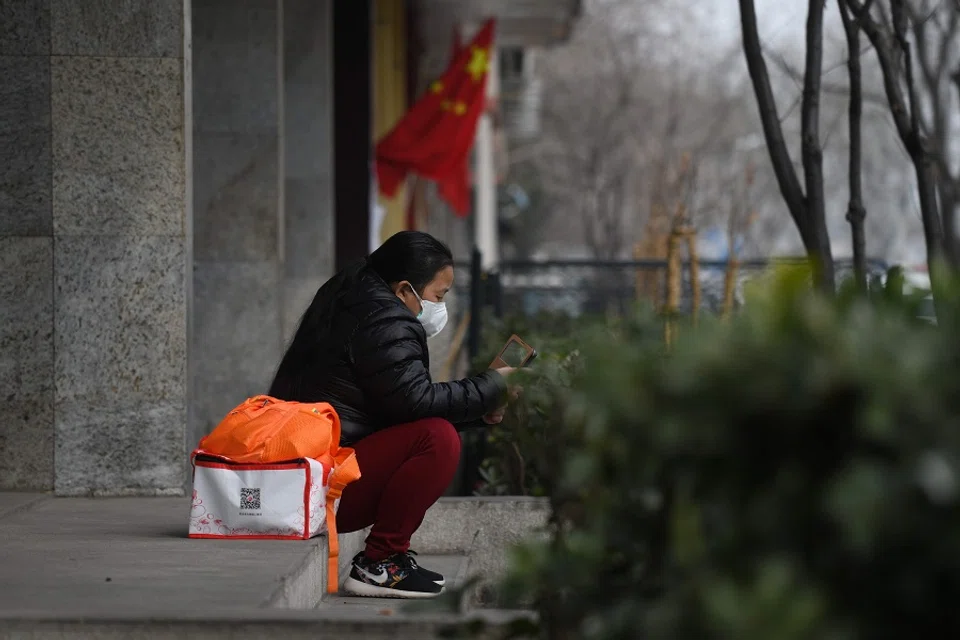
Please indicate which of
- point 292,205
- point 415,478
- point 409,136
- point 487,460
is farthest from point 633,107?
point 415,478

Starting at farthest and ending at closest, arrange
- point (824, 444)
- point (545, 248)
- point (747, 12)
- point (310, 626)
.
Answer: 1. point (545, 248)
2. point (747, 12)
3. point (310, 626)
4. point (824, 444)

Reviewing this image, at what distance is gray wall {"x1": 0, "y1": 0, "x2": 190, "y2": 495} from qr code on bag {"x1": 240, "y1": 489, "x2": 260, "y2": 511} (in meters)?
1.62

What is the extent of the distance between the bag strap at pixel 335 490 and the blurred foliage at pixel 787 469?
2.29m

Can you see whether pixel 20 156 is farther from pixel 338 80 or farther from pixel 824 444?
pixel 338 80

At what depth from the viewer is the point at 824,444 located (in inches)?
78.7

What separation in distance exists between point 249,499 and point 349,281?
816 mm

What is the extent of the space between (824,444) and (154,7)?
468 cm

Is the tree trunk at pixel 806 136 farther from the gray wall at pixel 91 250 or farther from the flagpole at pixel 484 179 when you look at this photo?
the flagpole at pixel 484 179

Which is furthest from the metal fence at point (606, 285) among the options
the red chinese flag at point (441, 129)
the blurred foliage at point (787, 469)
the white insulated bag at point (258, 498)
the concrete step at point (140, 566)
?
the blurred foliage at point (787, 469)

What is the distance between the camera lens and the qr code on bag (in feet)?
14.5

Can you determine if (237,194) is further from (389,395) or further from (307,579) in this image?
(307,579)

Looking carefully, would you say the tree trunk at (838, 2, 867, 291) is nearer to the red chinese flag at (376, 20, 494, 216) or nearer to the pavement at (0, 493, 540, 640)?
the pavement at (0, 493, 540, 640)

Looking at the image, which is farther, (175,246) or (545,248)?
(545,248)

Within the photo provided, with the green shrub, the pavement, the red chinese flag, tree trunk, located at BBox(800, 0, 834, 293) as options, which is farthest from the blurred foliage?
the red chinese flag
